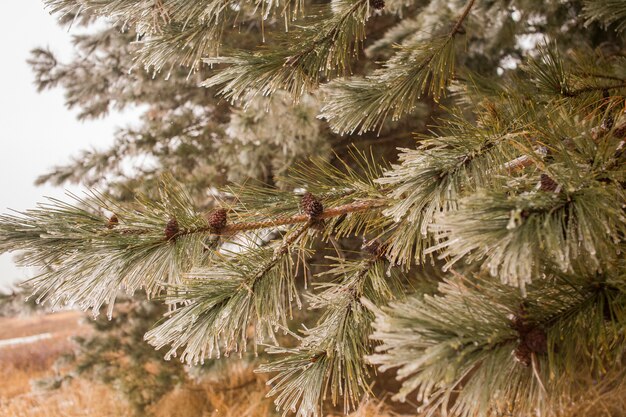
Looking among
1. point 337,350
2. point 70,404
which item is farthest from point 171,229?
point 70,404

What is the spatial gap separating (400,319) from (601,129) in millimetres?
754

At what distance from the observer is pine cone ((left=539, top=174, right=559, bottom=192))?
0.71m

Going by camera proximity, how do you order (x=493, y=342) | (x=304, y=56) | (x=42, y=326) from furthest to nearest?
1. (x=42, y=326)
2. (x=304, y=56)
3. (x=493, y=342)

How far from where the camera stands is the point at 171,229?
99 centimetres

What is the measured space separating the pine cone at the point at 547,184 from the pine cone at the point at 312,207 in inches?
18.8

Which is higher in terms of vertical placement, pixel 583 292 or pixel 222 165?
pixel 222 165

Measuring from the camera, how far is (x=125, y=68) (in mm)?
3166

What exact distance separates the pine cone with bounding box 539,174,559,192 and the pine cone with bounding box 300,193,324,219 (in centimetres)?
48

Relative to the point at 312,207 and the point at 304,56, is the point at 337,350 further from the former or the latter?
the point at 304,56

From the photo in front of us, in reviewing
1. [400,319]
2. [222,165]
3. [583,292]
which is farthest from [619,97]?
[222,165]

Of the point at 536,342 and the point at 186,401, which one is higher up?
the point at 536,342

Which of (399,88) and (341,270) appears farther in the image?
(399,88)

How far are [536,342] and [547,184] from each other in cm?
25

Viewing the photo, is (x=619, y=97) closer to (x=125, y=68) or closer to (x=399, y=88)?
(x=399, y=88)
